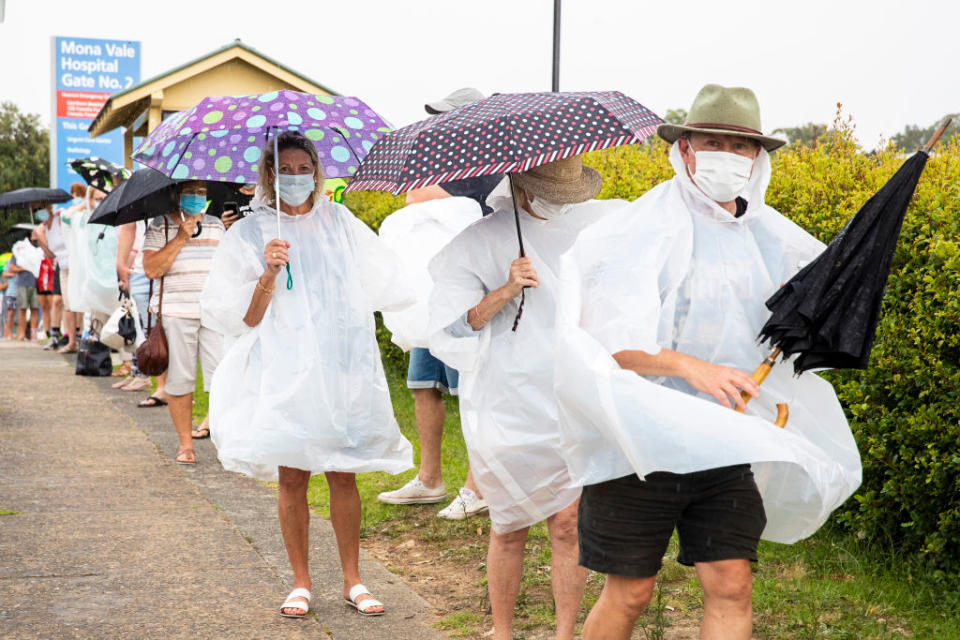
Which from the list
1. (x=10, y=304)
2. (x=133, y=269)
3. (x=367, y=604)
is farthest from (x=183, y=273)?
(x=10, y=304)

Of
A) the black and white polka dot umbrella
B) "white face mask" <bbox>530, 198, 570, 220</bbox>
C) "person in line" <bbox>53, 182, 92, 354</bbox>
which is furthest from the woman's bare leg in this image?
"person in line" <bbox>53, 182, 92, 354</bbox>

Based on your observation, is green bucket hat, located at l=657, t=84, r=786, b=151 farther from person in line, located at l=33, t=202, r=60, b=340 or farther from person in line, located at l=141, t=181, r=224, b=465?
person in line, located at l=33, t=202, r=60, b=340

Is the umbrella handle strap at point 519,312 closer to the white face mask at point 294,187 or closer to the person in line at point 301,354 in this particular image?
the person in line at point 301,354

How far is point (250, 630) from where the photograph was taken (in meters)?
4.54

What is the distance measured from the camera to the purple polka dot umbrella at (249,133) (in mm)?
4836

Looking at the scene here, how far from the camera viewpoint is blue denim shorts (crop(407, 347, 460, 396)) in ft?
21.6

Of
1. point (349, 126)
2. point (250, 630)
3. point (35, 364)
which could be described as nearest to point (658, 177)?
point (349, 126)

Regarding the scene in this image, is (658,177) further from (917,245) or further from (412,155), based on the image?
(412,155)

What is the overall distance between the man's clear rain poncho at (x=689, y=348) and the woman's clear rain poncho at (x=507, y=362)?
2.39 ft

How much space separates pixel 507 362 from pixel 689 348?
99 cm

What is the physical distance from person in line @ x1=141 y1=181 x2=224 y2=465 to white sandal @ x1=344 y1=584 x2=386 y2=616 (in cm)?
351

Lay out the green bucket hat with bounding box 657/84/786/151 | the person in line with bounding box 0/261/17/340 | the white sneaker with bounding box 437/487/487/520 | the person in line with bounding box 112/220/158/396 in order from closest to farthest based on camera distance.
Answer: the green bucket hat with bounding box 657/84/786/151
the white sneaker with bounding box 437/487/487/520
the person in line with bounding box 112/220/158/396
the person in line with bounding box 0/261/17/340

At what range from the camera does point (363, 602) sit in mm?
4785

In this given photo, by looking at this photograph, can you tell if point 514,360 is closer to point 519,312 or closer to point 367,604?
point 519,312
